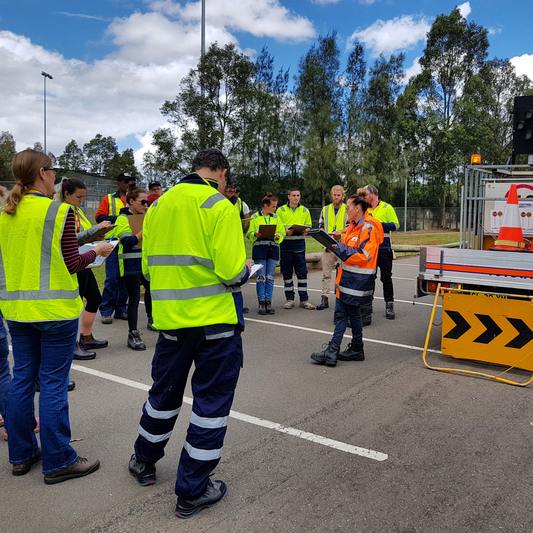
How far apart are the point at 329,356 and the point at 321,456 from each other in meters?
2.19

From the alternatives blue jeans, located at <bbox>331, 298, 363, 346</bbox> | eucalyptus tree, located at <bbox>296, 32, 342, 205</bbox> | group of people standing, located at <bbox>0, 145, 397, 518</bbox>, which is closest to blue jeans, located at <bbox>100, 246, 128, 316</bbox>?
blue jeans, located at <bbox>331, 298, 363, 346</bbox>

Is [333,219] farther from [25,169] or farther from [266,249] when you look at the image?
[25,169]

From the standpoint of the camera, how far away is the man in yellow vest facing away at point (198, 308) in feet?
9.48

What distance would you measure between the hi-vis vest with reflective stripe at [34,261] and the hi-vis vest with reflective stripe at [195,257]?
715 millimetres

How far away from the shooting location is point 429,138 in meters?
46.2

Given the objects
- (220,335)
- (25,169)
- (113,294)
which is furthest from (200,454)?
(113,294)

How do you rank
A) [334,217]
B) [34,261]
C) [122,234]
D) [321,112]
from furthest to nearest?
[321,112] → [334,217] → [122,234] → [34,261]

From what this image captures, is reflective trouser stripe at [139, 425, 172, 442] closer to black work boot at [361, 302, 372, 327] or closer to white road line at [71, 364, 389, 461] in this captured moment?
white road line at [71, 364, 389, 461]

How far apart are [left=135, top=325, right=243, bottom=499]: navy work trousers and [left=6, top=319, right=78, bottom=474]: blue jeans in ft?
2.31

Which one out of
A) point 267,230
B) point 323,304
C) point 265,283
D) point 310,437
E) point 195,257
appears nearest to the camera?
point 195,257

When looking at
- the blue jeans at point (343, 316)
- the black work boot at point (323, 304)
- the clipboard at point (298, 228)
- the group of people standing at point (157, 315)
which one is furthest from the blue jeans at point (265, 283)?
the group of people standing at point (157, 315)

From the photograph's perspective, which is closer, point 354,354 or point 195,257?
point 195,257

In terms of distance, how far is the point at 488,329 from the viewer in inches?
221

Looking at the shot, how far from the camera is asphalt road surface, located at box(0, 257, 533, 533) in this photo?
2918 millimetres
